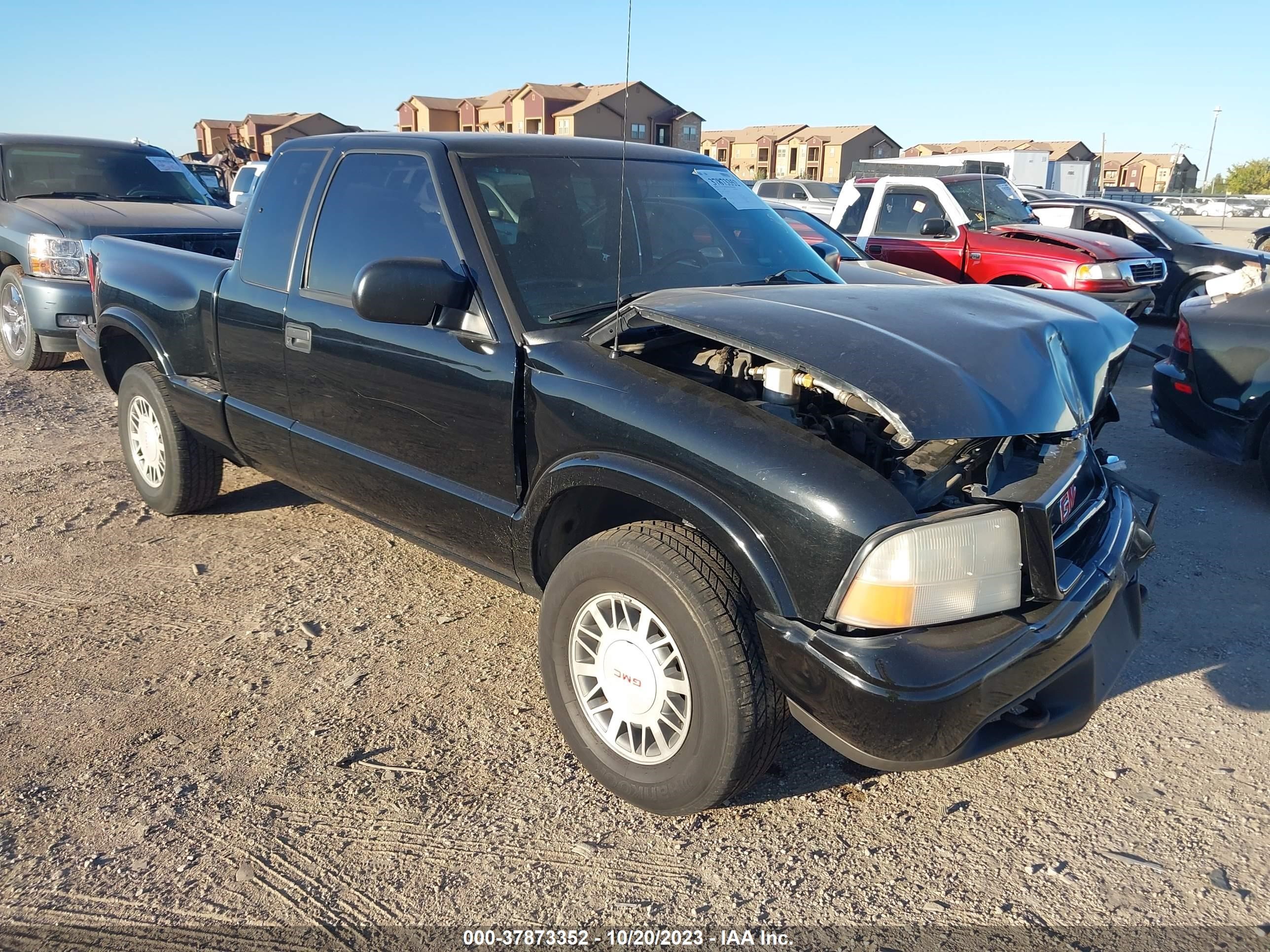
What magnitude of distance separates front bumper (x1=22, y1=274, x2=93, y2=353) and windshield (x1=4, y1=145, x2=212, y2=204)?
147 cm

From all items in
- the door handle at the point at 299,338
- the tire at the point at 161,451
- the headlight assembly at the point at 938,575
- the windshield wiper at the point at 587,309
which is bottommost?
the tire at the point at 161,451

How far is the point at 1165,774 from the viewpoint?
3.06m

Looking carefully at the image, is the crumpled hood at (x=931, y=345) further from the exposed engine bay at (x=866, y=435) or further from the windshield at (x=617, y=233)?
the windshield at (x=617, y=233)

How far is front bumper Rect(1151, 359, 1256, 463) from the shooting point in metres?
5.54

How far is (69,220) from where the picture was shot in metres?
7.98

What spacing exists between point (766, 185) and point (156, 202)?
1598 cm

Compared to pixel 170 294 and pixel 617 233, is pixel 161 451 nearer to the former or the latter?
pixel 170 294

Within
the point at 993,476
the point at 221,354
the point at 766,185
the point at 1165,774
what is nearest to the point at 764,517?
the point at 993,476

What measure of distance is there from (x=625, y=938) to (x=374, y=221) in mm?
2689

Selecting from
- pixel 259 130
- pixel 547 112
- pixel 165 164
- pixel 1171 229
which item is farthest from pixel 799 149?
pixel 165 164

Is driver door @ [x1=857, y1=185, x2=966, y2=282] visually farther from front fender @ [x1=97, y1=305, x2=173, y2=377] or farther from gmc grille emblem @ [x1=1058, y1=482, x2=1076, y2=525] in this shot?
gmc grille emblem @ [x1=1058, y1=482, x2=1076, y2=525]

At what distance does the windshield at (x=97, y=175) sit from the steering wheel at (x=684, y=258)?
745 centimetres

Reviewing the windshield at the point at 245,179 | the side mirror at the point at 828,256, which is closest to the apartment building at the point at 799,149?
the windshield at the point at 245,179

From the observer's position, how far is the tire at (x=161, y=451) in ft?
16.0
